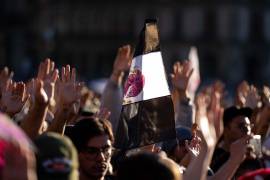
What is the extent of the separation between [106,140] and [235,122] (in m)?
3.10

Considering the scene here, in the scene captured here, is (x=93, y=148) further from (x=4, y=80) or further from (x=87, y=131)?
(x=4, y=80)

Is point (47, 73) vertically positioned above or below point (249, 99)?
above

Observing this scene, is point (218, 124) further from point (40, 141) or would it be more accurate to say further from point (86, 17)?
point (86, 17)

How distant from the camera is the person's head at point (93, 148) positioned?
8680 millimetres

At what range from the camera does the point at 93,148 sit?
8.69m

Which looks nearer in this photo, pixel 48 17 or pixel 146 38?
pixel 146 38

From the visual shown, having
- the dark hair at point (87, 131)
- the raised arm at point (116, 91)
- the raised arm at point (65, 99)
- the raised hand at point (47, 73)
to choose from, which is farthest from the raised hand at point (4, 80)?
the dark hair at point (87, 131)

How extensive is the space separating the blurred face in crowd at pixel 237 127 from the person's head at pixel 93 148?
9.30ft

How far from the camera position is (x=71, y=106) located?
9.58 metres

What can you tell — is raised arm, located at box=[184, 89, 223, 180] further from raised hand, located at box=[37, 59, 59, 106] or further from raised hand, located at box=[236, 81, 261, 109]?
raised hand, located at box=[236, 81, 261, 109]

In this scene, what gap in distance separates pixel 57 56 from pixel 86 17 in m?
5.96

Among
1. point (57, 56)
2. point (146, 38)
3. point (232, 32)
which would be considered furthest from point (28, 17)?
point (146, 38)

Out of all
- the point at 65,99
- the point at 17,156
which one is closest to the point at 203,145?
the point at 17,156

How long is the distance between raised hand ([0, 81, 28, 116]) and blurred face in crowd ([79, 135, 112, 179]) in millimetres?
1335
